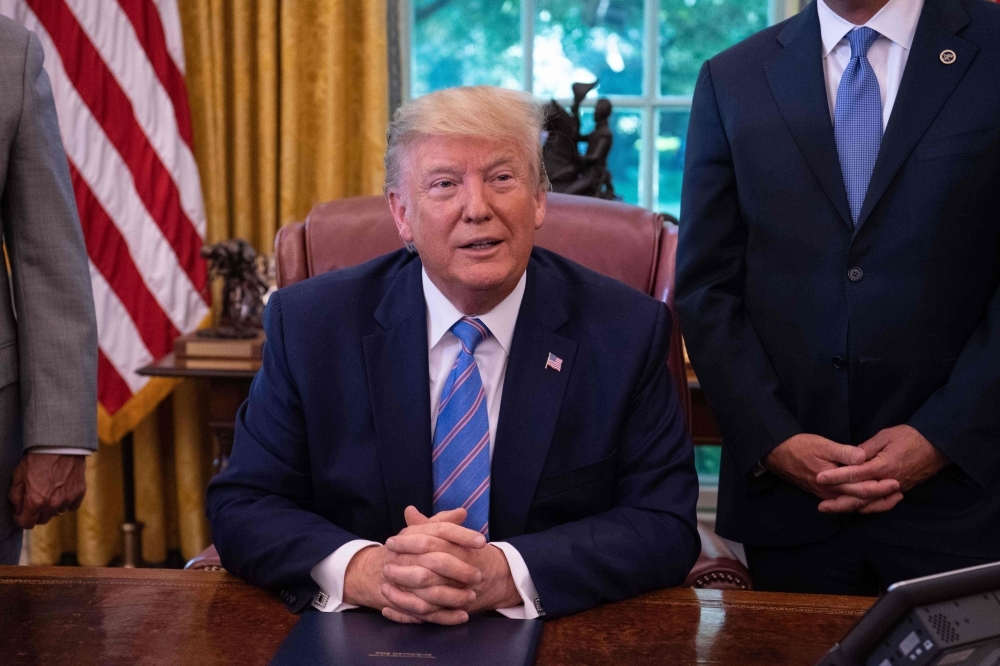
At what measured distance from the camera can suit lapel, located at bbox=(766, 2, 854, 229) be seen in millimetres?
1854

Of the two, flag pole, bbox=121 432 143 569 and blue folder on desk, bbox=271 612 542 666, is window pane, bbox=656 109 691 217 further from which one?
blue folder on desk, bbox=271 612 542 666

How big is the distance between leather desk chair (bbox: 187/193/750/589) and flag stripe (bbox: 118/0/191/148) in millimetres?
1590

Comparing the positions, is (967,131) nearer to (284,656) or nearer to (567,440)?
(567,440)

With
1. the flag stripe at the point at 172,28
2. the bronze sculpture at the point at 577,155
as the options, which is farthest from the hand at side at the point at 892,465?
the flag stripe at the point at 172,28

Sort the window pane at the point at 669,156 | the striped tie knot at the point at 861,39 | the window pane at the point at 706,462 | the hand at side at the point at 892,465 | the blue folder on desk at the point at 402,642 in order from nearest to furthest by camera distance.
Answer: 1. the blue folder on desk at the point at 402,642
2. the hand at side at the point at 892,465
3. the striped tie knot at the point at 861,39
4. the window pane at the point at 669,156
5. the window pane at the point at 706,462

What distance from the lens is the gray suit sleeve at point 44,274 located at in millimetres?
1855

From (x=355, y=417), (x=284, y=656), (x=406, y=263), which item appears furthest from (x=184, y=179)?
(x=284, y=656)

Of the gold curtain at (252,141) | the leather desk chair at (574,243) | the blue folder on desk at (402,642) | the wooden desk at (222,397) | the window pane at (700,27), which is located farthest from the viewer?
the window pane at (700,27)

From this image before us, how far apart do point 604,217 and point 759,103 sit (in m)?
0.42

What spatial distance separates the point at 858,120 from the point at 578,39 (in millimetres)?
2243

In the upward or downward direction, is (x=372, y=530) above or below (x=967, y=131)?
below

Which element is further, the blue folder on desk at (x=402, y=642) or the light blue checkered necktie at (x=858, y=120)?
the light blue checkered necktie at (x=858, y=120)

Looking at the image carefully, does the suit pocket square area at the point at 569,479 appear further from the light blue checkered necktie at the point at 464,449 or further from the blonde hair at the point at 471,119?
the blonde hair at the point at 471,119

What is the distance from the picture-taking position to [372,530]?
1712 mm
